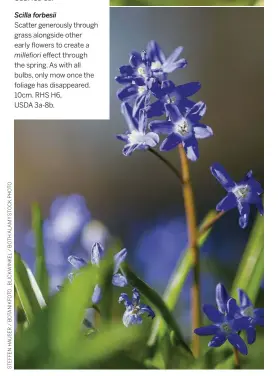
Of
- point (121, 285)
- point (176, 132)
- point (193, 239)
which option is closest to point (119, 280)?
point (121, 285)

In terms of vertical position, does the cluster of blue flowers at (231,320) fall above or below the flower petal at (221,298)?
below

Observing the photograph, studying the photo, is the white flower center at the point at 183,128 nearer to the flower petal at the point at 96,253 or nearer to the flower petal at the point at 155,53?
the flower petal at the point at 155,53

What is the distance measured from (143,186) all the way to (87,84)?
169 millimetres

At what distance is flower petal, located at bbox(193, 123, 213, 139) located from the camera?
829 mm

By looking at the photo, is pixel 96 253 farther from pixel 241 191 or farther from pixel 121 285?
pixel 241 191

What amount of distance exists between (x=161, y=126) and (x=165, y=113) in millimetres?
19

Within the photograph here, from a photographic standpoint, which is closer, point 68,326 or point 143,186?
point 68,326

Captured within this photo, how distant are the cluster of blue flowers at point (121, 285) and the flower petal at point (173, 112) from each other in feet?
0.65

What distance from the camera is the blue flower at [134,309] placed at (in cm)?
82

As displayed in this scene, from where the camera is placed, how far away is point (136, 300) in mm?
820

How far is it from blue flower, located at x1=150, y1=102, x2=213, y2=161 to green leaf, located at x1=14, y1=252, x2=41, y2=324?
0.26 m

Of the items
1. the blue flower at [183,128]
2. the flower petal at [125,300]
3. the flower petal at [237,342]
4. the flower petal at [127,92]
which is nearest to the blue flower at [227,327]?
the flower petal at [237,342]
